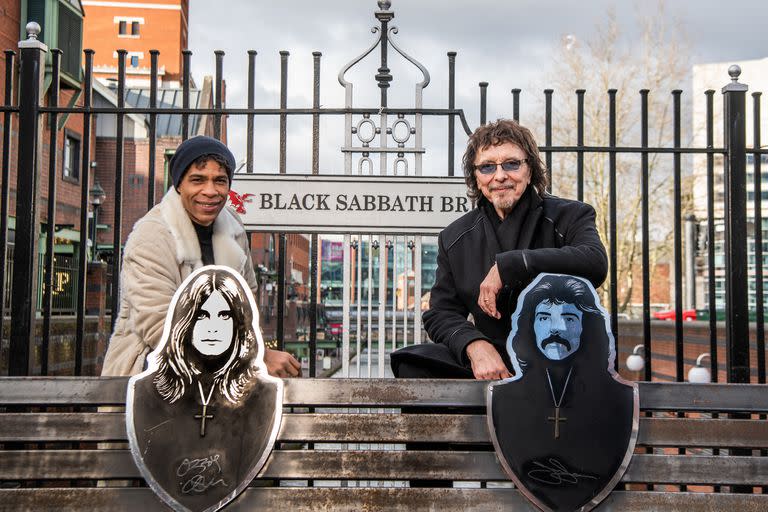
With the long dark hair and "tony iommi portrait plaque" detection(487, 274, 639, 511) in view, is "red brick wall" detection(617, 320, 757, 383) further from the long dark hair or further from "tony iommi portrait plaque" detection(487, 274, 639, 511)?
the long dark hair

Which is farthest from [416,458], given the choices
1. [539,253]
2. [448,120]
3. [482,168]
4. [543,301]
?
[448,120]

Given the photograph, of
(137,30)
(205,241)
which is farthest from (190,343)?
(137,30)

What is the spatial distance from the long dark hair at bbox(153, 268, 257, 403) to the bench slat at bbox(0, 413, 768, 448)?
0.63 ft

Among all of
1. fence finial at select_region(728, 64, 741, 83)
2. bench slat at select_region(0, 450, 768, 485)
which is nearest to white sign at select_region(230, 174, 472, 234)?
fence finial at select_region(728, 64, 741, 83)

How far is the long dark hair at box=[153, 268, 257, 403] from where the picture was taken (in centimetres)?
196

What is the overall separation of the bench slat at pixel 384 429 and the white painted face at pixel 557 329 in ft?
0.95

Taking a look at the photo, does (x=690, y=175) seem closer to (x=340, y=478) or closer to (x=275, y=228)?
(x=275, y=228)

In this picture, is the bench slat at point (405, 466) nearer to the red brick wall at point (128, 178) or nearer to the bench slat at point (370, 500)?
the bench slat at point (370, 500)

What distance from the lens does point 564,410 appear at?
6.30ft

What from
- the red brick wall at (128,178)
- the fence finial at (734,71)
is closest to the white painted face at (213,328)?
the fence finial at (734,71)

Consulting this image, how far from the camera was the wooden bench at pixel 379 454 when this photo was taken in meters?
1.96

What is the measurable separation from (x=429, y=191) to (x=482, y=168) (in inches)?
56.8

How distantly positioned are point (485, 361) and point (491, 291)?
0.24m
